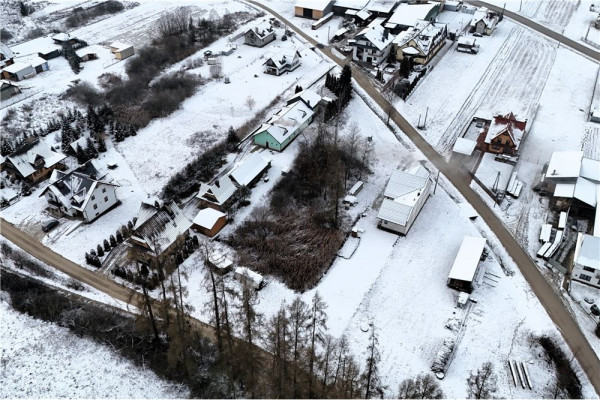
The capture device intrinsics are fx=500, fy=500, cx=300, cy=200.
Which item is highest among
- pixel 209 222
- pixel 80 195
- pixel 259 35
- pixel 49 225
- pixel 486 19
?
pixel 486 19

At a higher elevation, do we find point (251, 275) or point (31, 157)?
point (31, 157)

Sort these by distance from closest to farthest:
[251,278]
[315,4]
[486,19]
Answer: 1. [251,278]
2. [486,19]
3. [315,4]

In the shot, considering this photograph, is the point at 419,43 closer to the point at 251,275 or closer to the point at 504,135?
the point at 504,135

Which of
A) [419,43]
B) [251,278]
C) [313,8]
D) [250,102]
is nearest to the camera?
[251,278]

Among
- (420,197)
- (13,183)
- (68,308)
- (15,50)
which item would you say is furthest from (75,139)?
(420,197)

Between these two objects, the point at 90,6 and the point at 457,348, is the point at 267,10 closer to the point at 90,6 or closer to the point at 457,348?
the point at 90,6

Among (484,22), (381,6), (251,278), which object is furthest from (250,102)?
(484,22)

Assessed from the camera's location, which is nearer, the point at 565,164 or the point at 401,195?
the point at 401,195
